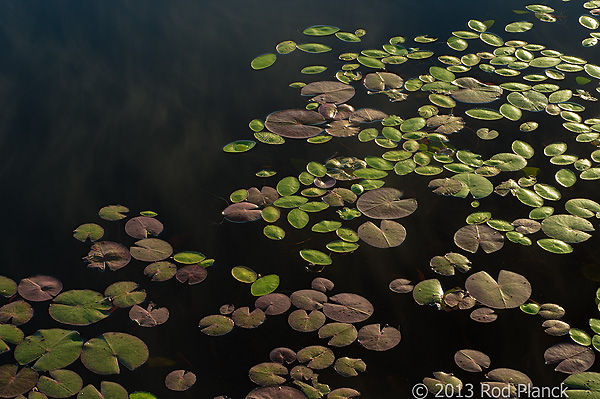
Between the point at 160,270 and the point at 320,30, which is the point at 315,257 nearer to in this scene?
the point at 160,270

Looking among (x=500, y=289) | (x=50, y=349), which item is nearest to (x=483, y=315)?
(x=500, y=289)

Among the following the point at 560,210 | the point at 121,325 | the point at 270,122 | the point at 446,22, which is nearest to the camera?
the point at 121,325

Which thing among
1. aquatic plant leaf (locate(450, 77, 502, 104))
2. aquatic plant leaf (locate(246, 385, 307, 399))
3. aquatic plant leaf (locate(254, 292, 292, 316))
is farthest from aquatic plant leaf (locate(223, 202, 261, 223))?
aquatic plant leaf (locate(450, 77, 502, 104))

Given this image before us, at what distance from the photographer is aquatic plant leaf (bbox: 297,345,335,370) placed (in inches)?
84.4

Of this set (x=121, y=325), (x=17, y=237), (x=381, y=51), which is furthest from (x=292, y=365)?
(x=381, y=51)

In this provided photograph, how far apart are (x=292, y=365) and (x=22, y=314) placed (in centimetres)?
119

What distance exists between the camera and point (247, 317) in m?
2.33

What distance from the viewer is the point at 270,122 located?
3354 mm

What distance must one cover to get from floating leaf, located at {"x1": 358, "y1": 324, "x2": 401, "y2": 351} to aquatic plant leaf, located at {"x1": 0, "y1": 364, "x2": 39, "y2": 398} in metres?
1.30

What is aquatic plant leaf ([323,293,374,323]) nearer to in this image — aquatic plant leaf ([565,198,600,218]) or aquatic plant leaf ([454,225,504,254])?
aquatic plant leaf ([454,225,504,254])

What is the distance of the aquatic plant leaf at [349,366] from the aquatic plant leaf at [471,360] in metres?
0.38

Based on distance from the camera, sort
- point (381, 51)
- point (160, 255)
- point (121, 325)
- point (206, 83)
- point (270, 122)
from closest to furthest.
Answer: point (121, 325) → point (160, 255) → point (270, 122) → point (206, 83) → point (381, 51)

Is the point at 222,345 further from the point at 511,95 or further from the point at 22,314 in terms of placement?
the point at 511,95

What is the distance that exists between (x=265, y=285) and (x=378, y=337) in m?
0.55
